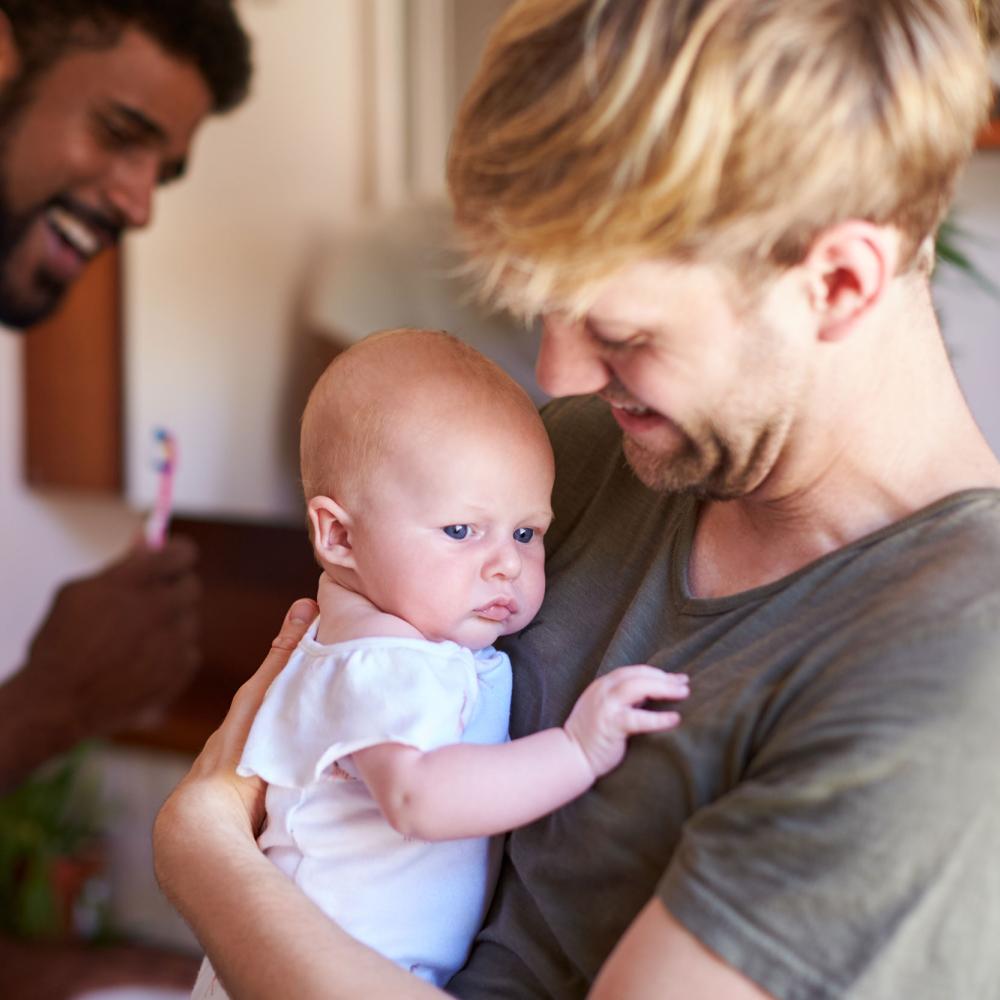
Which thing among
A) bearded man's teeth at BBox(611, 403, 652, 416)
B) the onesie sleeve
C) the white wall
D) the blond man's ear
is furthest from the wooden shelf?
the blond man's ear

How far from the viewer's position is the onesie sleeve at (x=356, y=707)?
92cm

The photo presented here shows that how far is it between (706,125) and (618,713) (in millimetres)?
371

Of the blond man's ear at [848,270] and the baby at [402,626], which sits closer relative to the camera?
the blond man's ear at [848,270]

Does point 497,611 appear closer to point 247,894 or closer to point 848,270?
point 247,894

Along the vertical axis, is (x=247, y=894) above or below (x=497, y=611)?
below

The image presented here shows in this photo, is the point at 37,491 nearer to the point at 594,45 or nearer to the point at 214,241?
the point at 214,241

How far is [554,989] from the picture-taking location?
934 millimetres

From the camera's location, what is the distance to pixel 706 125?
A: 757 mm

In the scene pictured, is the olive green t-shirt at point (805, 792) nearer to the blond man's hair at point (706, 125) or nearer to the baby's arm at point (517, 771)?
the baby's arm at point (517, 771)

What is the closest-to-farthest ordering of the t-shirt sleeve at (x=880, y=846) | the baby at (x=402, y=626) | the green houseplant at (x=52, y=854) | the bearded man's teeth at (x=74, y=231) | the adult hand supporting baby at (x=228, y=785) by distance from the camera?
the t-shirt sleeve at (x=880, y=846) < the baby at (x=402, y=626) < the adult hand supporting baby at (x=228, y=785) < the bearded man's teeth at (x=74, y=231) < the green houseplant at (x=52, y=854)

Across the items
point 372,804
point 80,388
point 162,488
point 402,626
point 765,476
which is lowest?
point 80,388

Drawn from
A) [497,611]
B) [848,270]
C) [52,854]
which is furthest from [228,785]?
[52,854]

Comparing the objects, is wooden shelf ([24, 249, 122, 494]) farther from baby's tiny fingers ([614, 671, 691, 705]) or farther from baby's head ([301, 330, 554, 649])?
baby's tiny fingers ([614, 671, 691, 705])

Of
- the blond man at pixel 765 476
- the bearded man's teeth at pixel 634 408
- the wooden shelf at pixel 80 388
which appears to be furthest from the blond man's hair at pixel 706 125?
the wooden shelf at pixel 80 388
